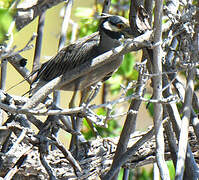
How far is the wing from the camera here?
7.41 ft

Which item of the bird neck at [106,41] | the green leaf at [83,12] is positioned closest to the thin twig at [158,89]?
the bird neck at [106,41]

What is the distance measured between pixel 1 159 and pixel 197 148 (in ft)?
3.27

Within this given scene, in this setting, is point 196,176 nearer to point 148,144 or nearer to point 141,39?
point 148,144

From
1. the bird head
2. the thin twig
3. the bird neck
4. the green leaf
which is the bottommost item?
the thin twig

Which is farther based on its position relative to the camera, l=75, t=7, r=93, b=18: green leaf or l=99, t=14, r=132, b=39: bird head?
l=75, t=7, r=93, b=18: green leaf

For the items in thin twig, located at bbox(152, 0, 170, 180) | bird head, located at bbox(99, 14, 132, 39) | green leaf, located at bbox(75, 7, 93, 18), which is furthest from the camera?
green leaf, located at bbox(75, 7, 93, 18)

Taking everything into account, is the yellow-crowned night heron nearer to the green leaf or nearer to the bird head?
the bird head

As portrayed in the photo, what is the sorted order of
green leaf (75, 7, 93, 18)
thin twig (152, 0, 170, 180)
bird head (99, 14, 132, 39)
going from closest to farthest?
thin twig (152, 0, 170, 180), bird head (99, 14, 132, 39), green leaf (75, 7, 93, 18)

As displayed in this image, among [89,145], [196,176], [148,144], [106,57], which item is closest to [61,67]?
[89,145]

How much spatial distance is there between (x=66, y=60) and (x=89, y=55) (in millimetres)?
134

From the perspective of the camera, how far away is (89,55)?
2314mm

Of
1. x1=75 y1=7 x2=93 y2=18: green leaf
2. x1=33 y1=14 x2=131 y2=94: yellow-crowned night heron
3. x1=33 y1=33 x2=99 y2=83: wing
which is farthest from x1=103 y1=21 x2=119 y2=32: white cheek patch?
x1=75 y1=7 x2=93 y2=18: green leaf

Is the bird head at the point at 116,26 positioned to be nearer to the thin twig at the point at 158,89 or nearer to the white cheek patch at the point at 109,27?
the white cheek patch at the point at 109,27

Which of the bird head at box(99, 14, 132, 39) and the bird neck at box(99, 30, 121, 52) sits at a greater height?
the bird head at box(99, 14, 132, 39)
